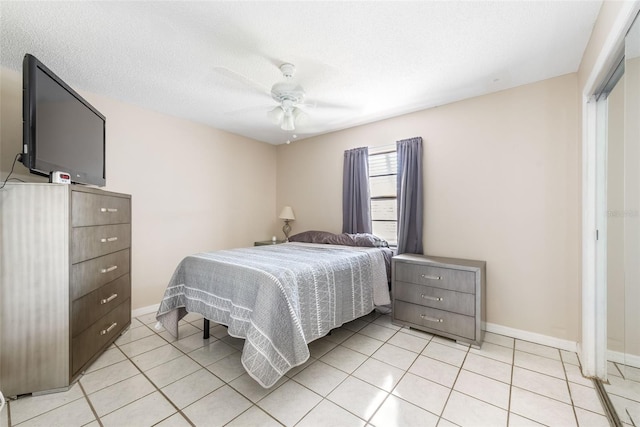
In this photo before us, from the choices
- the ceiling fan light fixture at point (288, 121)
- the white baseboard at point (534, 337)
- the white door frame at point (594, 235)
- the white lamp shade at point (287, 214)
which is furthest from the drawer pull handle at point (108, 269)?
the white door frame at point (594, 235)

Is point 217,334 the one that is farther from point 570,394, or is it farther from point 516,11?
point 516,11

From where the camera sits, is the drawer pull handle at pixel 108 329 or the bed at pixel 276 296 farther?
the drawer pull handle at pixel 108 329

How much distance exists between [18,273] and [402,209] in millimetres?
3392

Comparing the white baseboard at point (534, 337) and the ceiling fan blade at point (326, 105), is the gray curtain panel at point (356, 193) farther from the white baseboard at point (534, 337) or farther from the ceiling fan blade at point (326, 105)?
the white baseboard at point (534, 337)

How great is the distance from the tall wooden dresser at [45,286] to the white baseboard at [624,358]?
340 centimetres

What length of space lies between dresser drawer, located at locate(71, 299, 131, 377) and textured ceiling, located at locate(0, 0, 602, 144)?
2192mm

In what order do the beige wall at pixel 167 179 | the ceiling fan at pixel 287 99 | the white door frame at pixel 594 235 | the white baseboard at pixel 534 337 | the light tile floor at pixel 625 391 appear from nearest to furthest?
the light tile floor at pixel 625 391 → the white door frame at pixel 594 235 → the ceiling fan at pixel 287 99 → the white baseboard at pixel 534 337 → the beige wall at pixel 167 179

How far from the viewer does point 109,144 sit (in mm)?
2943

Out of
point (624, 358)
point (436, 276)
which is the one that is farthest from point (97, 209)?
point (624, 358)

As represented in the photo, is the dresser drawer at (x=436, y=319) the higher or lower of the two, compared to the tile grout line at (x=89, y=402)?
higher

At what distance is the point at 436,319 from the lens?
8.48ft

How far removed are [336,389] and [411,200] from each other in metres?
2.19

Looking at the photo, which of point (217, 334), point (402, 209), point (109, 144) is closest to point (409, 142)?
point (402, 209)

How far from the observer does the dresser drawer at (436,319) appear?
2414 mm
